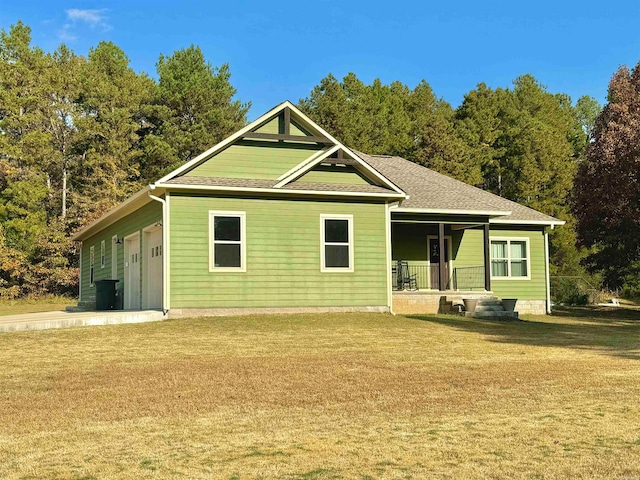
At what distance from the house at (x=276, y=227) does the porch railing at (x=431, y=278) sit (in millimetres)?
1392

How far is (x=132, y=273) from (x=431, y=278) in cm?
959

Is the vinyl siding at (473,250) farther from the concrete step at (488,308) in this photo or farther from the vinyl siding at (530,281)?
the concrete step at (488,308)

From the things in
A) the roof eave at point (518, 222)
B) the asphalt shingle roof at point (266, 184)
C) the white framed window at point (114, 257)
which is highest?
the asphalt shingle roof at point (266, 184)

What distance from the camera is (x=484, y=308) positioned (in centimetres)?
2100

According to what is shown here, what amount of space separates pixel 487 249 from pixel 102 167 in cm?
2777

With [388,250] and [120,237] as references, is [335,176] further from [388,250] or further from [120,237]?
[120,237]

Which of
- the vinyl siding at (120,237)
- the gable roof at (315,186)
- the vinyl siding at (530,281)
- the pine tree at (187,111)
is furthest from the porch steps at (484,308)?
the pine tree at (187,111)

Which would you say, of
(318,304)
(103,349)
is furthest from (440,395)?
(318,304)

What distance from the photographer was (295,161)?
19.6 m

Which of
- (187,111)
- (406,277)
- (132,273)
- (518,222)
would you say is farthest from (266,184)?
(187,111)

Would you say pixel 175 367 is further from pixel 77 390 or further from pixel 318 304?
pixel 318 304

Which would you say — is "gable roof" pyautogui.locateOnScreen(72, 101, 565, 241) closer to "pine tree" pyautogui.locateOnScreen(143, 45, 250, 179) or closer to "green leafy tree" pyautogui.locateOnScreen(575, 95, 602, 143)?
"pine tree" pyautogui.locateOnScreen(143, 45, 250, 179)

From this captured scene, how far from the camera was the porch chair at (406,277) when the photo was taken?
23328mm

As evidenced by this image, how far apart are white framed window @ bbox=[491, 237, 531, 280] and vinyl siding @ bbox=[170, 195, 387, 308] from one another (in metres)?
6.69
